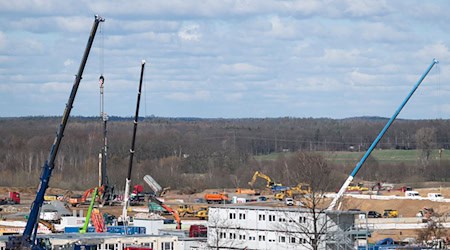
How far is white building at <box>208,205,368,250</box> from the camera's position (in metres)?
61.3

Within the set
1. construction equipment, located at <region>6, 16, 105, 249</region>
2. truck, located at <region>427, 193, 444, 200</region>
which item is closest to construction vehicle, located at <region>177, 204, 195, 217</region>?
truck, located at <region>427, 193, 444, 200</region>

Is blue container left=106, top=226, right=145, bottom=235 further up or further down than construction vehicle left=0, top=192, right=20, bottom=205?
further down

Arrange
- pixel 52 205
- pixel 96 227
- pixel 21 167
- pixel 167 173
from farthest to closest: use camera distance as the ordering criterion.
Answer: pixel 21 167 → pixel 167 173 → pixel 52 205 → pixel 96 227

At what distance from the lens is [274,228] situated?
64.6m

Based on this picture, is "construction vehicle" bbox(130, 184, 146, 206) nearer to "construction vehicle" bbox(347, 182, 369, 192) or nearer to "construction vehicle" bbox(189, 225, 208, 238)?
"construction vehicle" bbox(347, 182, 369, 192)

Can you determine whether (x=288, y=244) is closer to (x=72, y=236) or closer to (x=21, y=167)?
(x=72, y=236)

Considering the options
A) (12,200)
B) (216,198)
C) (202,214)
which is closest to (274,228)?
(202,214)

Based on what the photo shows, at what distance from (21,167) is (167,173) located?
24808 millimetres

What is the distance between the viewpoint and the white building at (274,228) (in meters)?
61.3

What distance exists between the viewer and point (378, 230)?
88188 millimetres

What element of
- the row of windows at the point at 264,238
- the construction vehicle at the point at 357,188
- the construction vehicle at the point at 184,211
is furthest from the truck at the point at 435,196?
the row of windows at the point at 264,238

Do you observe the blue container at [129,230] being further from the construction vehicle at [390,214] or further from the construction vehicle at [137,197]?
the construction vehicle at [137,197]

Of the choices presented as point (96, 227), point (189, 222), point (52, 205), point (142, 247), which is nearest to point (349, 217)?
point (142, 247)

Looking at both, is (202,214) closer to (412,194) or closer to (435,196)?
(435,196)
